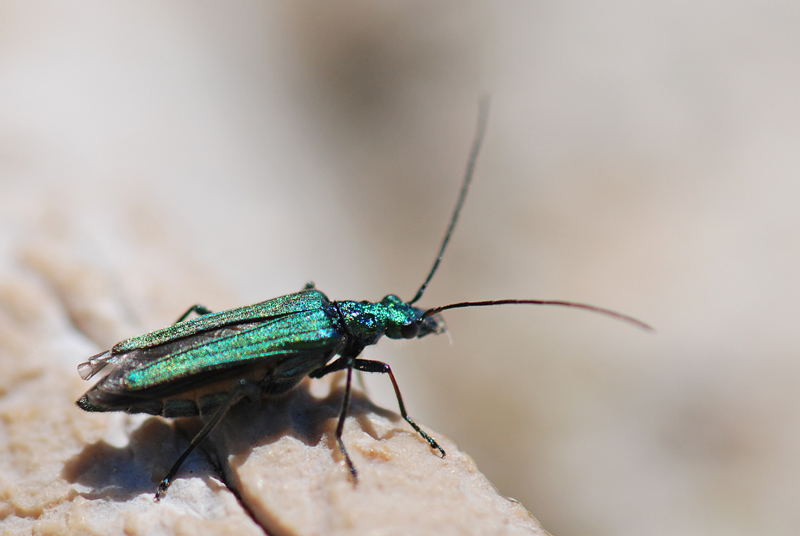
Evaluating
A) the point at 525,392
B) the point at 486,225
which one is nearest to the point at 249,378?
the point at 525,392

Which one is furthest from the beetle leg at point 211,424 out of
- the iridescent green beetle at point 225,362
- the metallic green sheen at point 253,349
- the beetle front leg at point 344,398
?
the beetle front leg at point 344,398

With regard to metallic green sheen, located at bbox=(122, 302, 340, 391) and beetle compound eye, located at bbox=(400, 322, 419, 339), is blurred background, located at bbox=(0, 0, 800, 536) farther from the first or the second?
beetle compound eye, located at bbox=(400, 322, 419, 339)

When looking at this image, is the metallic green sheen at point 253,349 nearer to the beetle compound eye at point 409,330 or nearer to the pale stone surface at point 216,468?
the pale stone surface at point 216,468

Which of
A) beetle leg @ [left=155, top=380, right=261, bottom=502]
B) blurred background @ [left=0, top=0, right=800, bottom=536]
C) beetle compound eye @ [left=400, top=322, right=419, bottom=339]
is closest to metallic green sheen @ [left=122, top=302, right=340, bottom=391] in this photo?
beetle leg @ [left=155, top=380, right=261, bottom=502]

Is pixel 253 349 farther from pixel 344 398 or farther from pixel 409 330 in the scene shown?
pixel 409 330

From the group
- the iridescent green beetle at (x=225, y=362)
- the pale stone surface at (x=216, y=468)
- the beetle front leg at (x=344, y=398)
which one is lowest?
the pale stone surface at (x=216, y=468)

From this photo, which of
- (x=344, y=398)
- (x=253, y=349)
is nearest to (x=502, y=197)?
(x=344, y=398)
